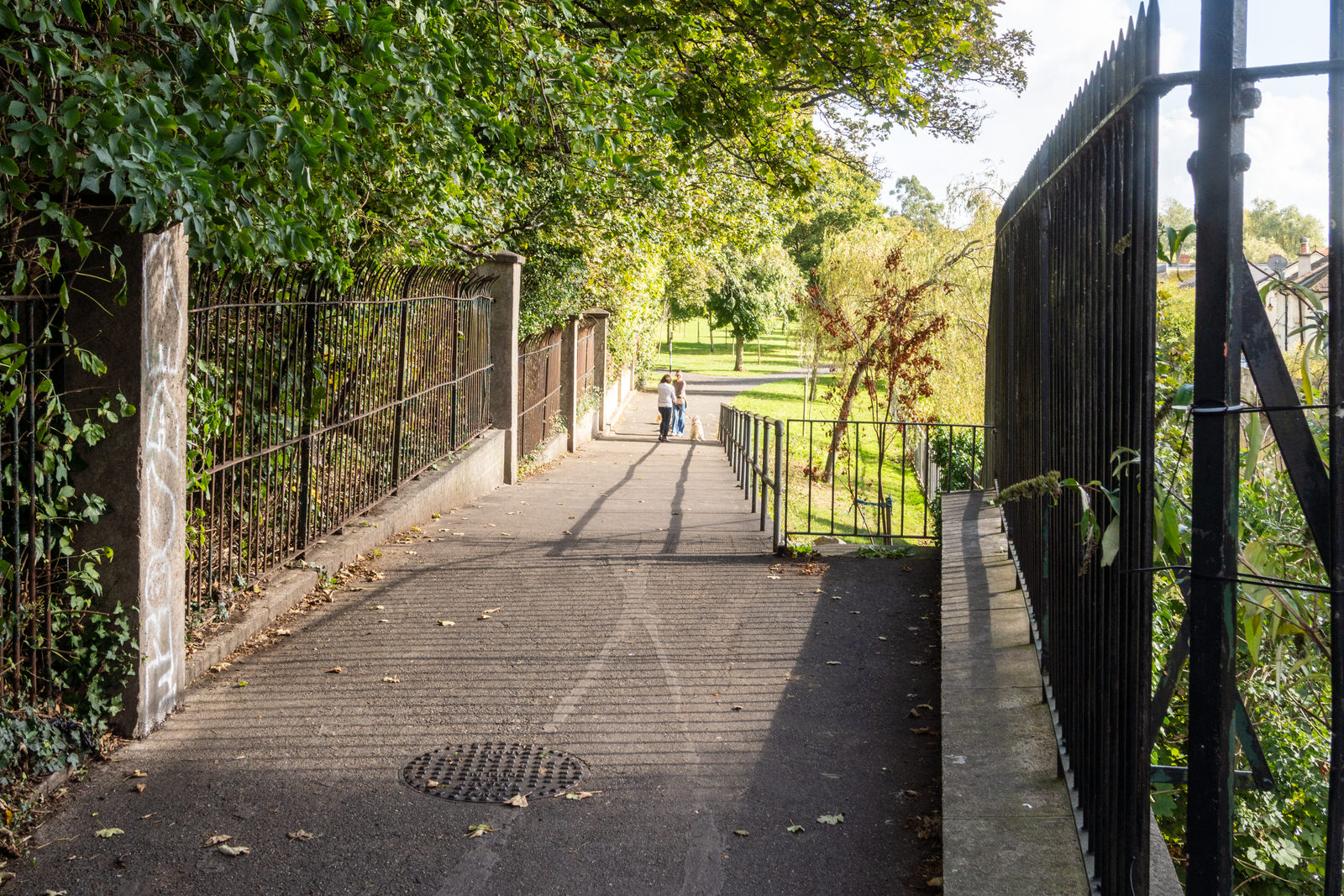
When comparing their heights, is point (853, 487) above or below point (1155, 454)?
below

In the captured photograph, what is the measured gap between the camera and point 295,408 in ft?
25.6

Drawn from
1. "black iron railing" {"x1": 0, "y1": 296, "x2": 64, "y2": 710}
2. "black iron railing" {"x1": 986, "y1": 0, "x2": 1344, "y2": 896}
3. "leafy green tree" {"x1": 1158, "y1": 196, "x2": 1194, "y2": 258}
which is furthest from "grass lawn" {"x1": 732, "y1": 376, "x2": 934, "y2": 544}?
"black iron railing" {"x1": 0, "y1": 296, "x2": 64, "y2": 710}

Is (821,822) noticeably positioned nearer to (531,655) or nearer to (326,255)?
(531,655)

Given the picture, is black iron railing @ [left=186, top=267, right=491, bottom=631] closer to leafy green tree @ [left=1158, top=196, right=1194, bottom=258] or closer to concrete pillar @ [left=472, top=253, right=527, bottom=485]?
concrete pillar @ [left=472, top=253, right=527, bottom=485]

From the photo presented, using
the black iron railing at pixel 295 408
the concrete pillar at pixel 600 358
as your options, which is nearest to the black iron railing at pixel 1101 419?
the black iron railing at pixel 295 408

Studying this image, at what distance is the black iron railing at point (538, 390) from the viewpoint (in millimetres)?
16750

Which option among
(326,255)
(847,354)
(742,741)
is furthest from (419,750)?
(847,354)

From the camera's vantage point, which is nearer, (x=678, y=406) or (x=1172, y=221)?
(x=1172, y=221)

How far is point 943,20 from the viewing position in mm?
10641

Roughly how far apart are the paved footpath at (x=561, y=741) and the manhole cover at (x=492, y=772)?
3.5 inches

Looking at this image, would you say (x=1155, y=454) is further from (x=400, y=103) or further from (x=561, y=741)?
(x=400, y=103)

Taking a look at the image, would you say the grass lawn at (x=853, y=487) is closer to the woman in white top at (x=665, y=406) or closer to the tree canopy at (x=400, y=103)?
the woman in white top at (x=665, y=406)

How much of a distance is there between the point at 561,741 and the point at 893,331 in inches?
675

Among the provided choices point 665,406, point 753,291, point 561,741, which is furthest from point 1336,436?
point 753,291
